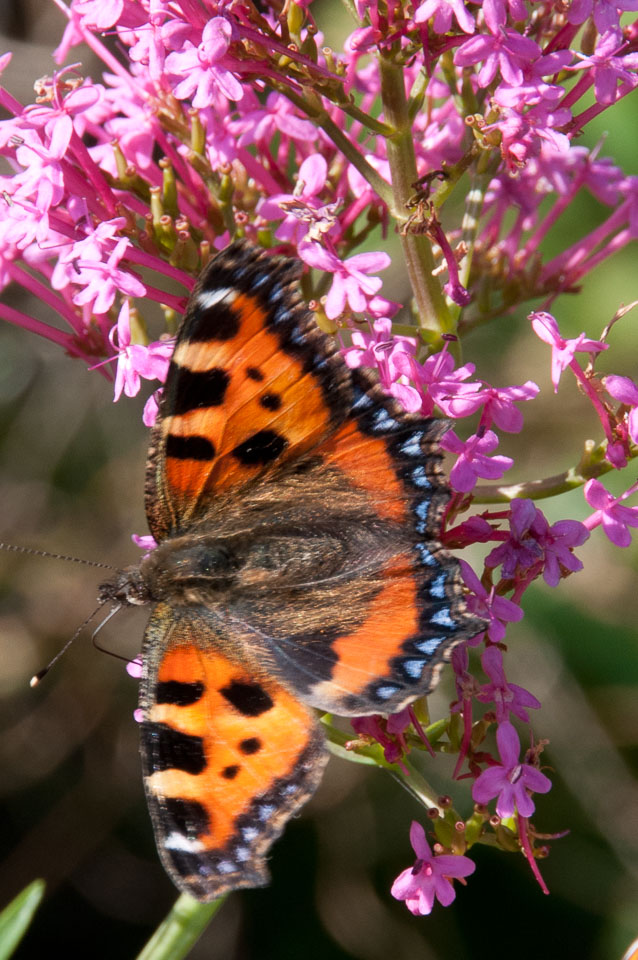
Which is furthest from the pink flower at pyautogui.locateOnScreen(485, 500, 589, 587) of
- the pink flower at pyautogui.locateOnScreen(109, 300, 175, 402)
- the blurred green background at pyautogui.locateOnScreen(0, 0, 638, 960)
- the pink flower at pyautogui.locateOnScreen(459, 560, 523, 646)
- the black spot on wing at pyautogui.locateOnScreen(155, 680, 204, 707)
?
the blurred green background at pyautogui.locateOnScreen(0, 0, 638, 960)

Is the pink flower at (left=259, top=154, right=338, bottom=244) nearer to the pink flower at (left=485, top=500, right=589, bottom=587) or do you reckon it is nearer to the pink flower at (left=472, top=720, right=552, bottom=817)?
the pink flower at (left=485, top=500, right=589, bottom=587)

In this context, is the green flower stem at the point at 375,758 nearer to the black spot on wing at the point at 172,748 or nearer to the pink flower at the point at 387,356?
the black spot on wing at the point at 172,748

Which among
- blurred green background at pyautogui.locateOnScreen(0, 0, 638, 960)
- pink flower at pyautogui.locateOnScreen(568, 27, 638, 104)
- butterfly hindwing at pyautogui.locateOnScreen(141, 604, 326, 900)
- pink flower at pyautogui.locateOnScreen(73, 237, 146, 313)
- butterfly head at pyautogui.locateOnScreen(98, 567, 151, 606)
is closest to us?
butterfly hindwing at pyautogui.locateOnScreen(141, 604, 326, 900)

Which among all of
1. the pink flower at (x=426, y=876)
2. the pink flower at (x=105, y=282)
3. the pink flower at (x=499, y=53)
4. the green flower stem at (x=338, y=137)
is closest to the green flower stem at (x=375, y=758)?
the pink flower at (x=426, y=876)

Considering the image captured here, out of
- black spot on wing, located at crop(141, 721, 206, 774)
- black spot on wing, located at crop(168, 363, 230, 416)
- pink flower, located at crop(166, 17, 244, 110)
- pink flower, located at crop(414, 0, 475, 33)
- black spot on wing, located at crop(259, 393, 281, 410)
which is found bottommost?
black spot on wing, located at crop(141, 721, 206, 774)

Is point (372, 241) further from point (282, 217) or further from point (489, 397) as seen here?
point (489, 397)
